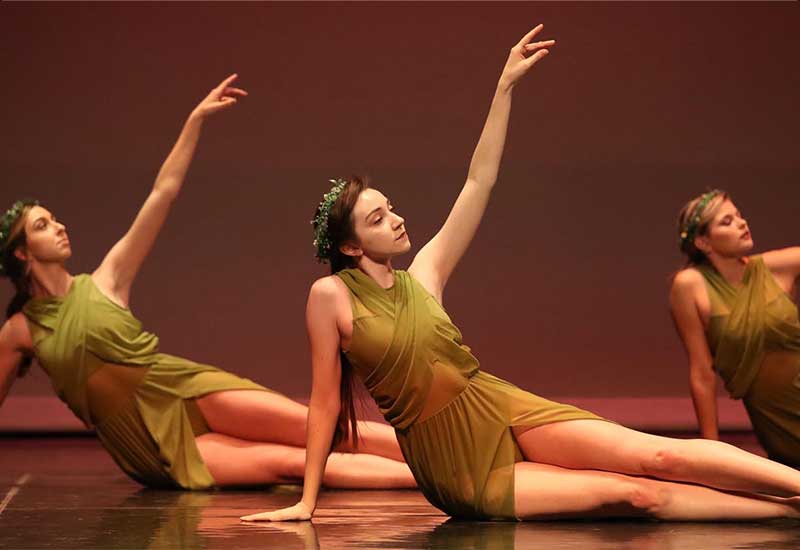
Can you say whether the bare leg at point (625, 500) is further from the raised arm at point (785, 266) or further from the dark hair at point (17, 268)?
the dark hair at point (17, 268)

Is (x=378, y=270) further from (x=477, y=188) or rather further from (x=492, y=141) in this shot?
(x=492, y=141)

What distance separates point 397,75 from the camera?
23.9 feet

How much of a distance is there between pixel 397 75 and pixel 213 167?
1.19m

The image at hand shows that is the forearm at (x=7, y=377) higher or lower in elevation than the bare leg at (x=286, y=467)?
higher

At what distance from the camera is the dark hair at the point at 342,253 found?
3479mm

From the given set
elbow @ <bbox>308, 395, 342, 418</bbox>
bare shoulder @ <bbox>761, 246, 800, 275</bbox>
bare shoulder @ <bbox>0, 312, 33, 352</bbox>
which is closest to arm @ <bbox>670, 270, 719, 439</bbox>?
bare shoulder @ <bbox>761, 246, 800, 275</bbox>

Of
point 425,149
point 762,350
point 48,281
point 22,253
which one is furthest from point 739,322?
point 425,149

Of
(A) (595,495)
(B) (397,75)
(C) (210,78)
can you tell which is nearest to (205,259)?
(C) (210,78)

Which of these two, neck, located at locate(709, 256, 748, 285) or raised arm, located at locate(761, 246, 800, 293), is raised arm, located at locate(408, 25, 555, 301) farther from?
raised arm, located at locate(761, 246, 800, 293)

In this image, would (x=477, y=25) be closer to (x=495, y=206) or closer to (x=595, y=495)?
(x=495, y=206)

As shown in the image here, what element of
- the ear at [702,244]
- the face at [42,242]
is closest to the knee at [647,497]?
the ear at [702,244]

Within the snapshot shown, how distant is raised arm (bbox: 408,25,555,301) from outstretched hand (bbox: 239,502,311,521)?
0.72 m

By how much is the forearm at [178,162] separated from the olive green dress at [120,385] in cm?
45

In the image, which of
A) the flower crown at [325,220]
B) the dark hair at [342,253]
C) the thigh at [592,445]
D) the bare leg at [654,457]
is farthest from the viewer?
the flower crown at [325,220]
